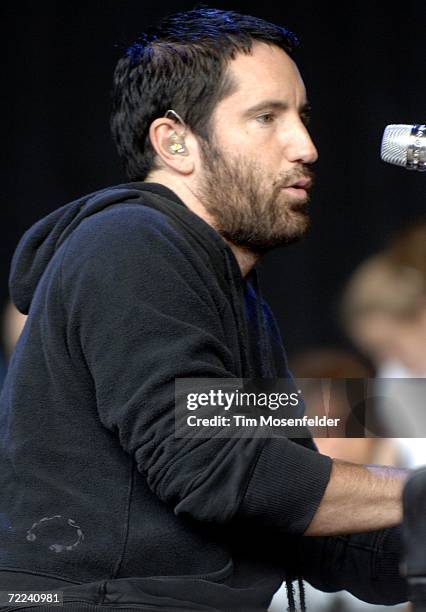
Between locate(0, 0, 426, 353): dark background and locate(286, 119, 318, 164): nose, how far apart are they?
109 centimetres

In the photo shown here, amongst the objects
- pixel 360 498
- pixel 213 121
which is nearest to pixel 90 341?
pixel 360 498

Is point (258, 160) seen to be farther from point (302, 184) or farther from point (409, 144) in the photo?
point (409, 144)

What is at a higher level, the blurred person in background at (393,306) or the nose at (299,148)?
the nose at (299,148)

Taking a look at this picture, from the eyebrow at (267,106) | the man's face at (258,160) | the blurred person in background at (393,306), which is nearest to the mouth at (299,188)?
the man's face at (258,160)

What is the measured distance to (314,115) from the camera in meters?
2.49

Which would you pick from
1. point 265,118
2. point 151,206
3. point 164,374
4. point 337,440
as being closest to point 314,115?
point 337,440

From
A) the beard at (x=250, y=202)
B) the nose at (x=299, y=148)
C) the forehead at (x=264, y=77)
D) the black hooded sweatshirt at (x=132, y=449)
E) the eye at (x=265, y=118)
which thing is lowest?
the black hooded sweatshirt at (x=132, y=449)

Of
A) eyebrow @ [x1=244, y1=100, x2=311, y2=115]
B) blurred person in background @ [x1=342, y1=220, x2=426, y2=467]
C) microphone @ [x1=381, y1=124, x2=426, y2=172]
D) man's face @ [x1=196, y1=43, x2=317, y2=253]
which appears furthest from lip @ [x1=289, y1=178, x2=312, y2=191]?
blurred person in background @ [x1=342, y1=220, x2=426, y2=467]

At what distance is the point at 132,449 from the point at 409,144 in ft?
1.57

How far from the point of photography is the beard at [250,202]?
1.39m

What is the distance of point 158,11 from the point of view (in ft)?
8.15

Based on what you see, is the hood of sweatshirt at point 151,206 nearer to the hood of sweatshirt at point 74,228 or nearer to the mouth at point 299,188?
the hood of sweatshirt at point 74,228

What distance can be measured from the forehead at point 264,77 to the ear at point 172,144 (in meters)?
0.09

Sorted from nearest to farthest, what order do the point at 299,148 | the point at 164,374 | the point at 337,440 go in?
the point at 164,374 < the point at 299,148 < the point at 337,440
